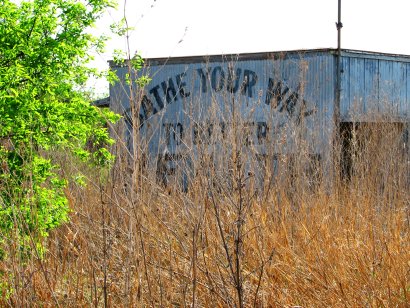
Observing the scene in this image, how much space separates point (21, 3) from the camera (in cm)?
484

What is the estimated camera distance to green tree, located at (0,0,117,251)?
14.9 ft

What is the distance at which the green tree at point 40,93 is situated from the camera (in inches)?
179

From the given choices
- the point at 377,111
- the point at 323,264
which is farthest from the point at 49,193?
the point at 377,111

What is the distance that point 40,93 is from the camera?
4.88 metres

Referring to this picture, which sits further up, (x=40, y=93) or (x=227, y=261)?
(x=40, y=93)

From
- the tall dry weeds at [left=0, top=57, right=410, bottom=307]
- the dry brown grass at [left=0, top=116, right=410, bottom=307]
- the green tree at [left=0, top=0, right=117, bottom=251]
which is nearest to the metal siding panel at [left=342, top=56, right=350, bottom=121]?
the tall dry weeds at [left=0, top=57, right=410, bottom=307]

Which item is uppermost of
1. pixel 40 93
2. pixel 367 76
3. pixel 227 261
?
pixel 367 76

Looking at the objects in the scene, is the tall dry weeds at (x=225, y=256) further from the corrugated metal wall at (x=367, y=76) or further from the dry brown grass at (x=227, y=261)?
the corrugated metal wall at (x=367, y=76)

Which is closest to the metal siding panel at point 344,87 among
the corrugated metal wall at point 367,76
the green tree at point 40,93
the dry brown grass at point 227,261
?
the corrugated metal wall at point 367,76

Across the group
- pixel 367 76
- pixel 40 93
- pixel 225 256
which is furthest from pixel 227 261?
pixel 367 76

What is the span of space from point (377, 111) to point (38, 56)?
4.30 m

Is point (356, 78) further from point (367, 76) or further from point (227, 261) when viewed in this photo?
point (227, 261)

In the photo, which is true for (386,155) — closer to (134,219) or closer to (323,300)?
(323,300)

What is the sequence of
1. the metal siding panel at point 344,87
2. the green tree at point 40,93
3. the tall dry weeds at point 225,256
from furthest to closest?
1. the metal siding panel at point 344,87
2. the green tree at point 40,93
3. the tall dry weeds at point 225,256
